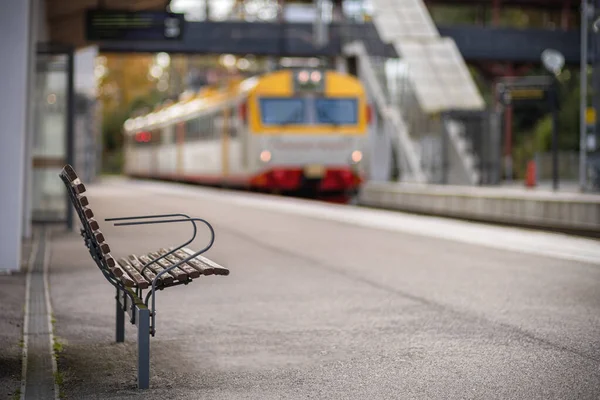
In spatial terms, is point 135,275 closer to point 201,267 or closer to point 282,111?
point 201,267

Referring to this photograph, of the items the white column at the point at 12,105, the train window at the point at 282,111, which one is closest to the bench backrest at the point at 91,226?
the white column at the point at 12,105

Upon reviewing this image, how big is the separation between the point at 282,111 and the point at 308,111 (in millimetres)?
673

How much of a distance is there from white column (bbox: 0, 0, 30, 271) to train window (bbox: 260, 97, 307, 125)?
18.5 meters

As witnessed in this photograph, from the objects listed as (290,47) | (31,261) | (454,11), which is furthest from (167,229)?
(454,11)

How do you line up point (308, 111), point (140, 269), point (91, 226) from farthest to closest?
point (308, 111) → point (140, 269) → point (91, 226)

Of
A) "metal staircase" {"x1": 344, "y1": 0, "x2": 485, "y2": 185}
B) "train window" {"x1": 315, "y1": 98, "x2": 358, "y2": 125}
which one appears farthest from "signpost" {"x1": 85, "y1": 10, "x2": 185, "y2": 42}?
"metal staircase" {"x1": 344, "y1": 0, "x2": 485, "y2": 185}

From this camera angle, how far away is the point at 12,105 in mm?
10695

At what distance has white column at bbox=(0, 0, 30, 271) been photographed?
10.6 m

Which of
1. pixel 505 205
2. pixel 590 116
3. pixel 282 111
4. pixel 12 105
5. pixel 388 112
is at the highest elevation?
pixel 388 112

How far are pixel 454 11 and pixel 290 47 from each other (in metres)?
32.5

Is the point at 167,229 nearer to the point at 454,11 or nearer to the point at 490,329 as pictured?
the point at 490,329

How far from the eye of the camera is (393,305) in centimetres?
923

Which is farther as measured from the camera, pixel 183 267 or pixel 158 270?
pixel 158 270

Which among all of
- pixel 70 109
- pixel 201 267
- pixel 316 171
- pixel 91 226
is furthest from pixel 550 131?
pixel 91 226
